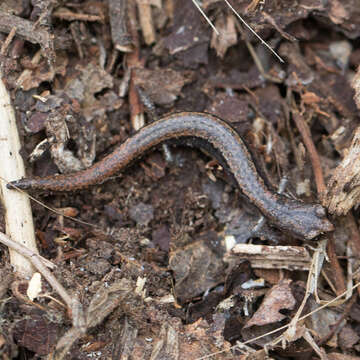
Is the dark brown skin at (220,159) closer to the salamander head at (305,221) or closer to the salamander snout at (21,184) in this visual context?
the salamander head at (305,221)

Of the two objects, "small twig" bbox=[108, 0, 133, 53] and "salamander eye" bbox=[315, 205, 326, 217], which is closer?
"salamander eye" bbox=[315, 205, 326, 217]

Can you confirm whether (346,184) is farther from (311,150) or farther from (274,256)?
(274,256)

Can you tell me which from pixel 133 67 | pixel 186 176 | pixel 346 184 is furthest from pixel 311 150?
pixel 133 67

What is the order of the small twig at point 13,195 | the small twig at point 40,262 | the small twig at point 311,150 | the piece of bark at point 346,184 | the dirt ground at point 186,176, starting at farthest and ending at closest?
the small twig at point 311,150
the piece of bark at point 346,184
the small twig at point 13,195
the dirt ground at point 186,176
the small twig at point 40,262

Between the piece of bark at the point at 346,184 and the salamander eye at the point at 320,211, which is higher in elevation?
the piece of bark at the point at 346,184

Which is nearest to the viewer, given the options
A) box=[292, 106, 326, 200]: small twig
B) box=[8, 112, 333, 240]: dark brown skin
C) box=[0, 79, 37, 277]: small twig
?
box=[0, 79, 37, 277]: small twig

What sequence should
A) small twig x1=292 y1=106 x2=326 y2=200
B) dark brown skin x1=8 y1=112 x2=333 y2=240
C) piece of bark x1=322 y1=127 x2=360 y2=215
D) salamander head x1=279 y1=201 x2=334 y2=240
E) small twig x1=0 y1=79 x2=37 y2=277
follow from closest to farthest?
small twig x1=0 y1=79 x2=37 y2=277 < piece of bark x1=322 y1=127 x2=360 y2=215 < salamander head x1=279 y1=201 x2=334 y2=240 < dark brown skin x1=8 y1=112 x2=333 y2=240 < small twig x1=292 y1=106 x2=326 y2=200

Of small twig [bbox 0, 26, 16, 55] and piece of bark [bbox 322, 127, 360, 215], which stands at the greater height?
small twig [bbox 0, 26, 16, 55]

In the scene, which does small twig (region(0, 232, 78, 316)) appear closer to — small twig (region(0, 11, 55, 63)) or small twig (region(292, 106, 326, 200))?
small twig (region(0, 11, 55, 63))

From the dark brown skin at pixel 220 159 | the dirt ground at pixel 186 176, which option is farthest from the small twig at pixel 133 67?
the dark brown skin at pixel 220 159

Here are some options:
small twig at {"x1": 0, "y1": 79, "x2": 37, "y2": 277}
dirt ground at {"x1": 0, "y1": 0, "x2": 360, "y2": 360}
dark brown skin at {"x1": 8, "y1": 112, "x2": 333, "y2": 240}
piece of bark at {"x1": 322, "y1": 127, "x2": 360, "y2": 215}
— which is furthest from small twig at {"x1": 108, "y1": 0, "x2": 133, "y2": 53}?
piece of bark at {"x1": 322, "y1": 127, "x2": 360, "y2": 215}
